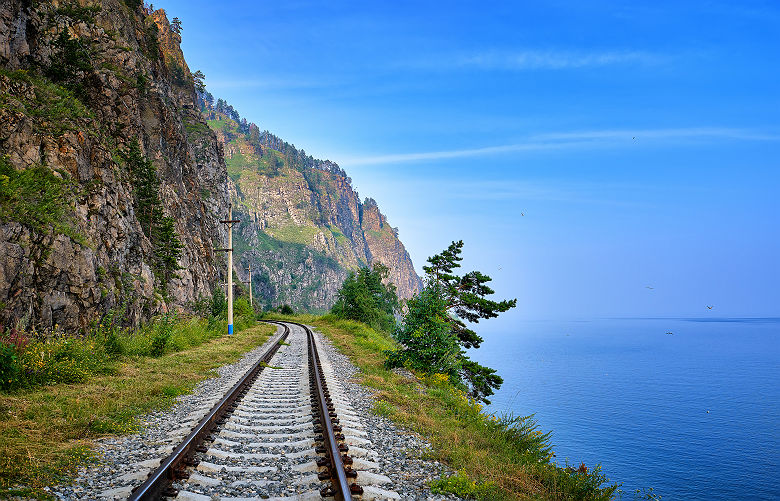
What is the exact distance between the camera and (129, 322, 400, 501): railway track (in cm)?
435

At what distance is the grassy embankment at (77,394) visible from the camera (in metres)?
5.05

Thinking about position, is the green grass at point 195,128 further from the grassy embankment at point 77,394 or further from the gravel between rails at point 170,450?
the gravel between rails at point 170,450

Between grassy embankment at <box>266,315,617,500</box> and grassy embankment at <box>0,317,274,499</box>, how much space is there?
4.28 metres

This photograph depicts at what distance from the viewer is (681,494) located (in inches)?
605

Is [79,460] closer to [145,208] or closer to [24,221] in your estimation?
[24,221]

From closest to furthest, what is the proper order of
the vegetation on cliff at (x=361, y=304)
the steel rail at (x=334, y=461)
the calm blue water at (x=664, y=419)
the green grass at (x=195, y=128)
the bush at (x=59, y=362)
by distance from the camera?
the steel rail at (x=334, y=461) < the bush at (x=59, y=362) < the calm blue water at (x=664, y=419) < the vegetation on cliff at (x=361, y=304) < the green grass at (x=195, y=128)

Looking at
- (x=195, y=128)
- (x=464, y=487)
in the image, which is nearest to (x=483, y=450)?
(x=464, y=487)

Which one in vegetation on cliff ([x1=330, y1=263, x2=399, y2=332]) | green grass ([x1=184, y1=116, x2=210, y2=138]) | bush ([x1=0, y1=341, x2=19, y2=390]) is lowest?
bush ([x1=0, y1=341, x2=19, y2=390])

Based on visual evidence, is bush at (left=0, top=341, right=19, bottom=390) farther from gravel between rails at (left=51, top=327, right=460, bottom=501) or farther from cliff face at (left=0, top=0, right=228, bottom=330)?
cliff face at (left=0, top=0, right=228, bottom=330)

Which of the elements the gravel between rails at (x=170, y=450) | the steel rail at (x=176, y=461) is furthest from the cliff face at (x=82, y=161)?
the steel rail at (x=176, y=461)

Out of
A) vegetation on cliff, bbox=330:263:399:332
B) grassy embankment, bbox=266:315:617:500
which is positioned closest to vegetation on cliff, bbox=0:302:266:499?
grassy embankment, bbox=266:315:617:500

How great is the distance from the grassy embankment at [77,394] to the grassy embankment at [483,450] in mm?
4281

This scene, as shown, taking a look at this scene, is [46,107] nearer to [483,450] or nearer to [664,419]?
[483,450]

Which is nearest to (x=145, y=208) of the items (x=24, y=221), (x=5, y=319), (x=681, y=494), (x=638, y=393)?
(x=24, y=221)
